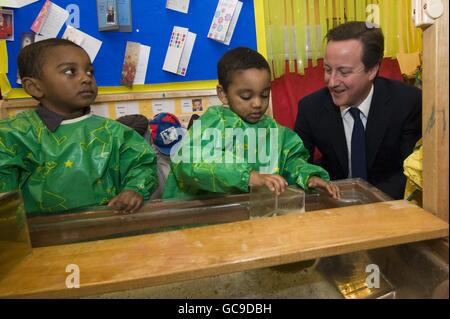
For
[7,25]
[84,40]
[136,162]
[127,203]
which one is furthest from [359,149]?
[7,25]

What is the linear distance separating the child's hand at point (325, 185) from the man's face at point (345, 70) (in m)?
0.69

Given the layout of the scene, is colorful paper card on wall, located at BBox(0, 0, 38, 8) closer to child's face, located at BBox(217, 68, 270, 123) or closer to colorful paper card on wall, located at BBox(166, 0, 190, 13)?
colorful paper card on wall, located at BBox(166, 0, 190, 13)

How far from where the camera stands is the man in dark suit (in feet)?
5.17

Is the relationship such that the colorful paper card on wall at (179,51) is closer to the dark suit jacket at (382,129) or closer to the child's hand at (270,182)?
the dark suit jacket at (382,129)

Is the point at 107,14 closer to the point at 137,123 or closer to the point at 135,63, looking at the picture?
the point at 135,63

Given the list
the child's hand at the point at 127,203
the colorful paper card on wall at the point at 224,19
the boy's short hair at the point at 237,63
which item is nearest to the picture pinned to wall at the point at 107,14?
the colorful paper card on wall at the point at 224,19

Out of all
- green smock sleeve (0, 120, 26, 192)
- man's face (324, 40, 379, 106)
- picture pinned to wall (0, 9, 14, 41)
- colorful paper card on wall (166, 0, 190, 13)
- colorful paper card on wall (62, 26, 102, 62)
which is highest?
colorful paper card on wall (166, 0, 190, 13)

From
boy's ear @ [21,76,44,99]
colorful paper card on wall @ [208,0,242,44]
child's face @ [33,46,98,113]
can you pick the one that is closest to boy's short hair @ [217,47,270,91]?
child's face @ [33,46,98,113]

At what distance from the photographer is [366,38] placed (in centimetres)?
162

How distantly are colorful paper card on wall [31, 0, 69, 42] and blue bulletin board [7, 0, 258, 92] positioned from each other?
0.08 ft

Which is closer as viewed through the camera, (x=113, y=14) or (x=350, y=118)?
(x=350, y=118)

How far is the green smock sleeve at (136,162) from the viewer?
1.22 m

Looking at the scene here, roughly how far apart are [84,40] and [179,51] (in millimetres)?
542

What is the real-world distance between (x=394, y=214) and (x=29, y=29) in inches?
80.4
